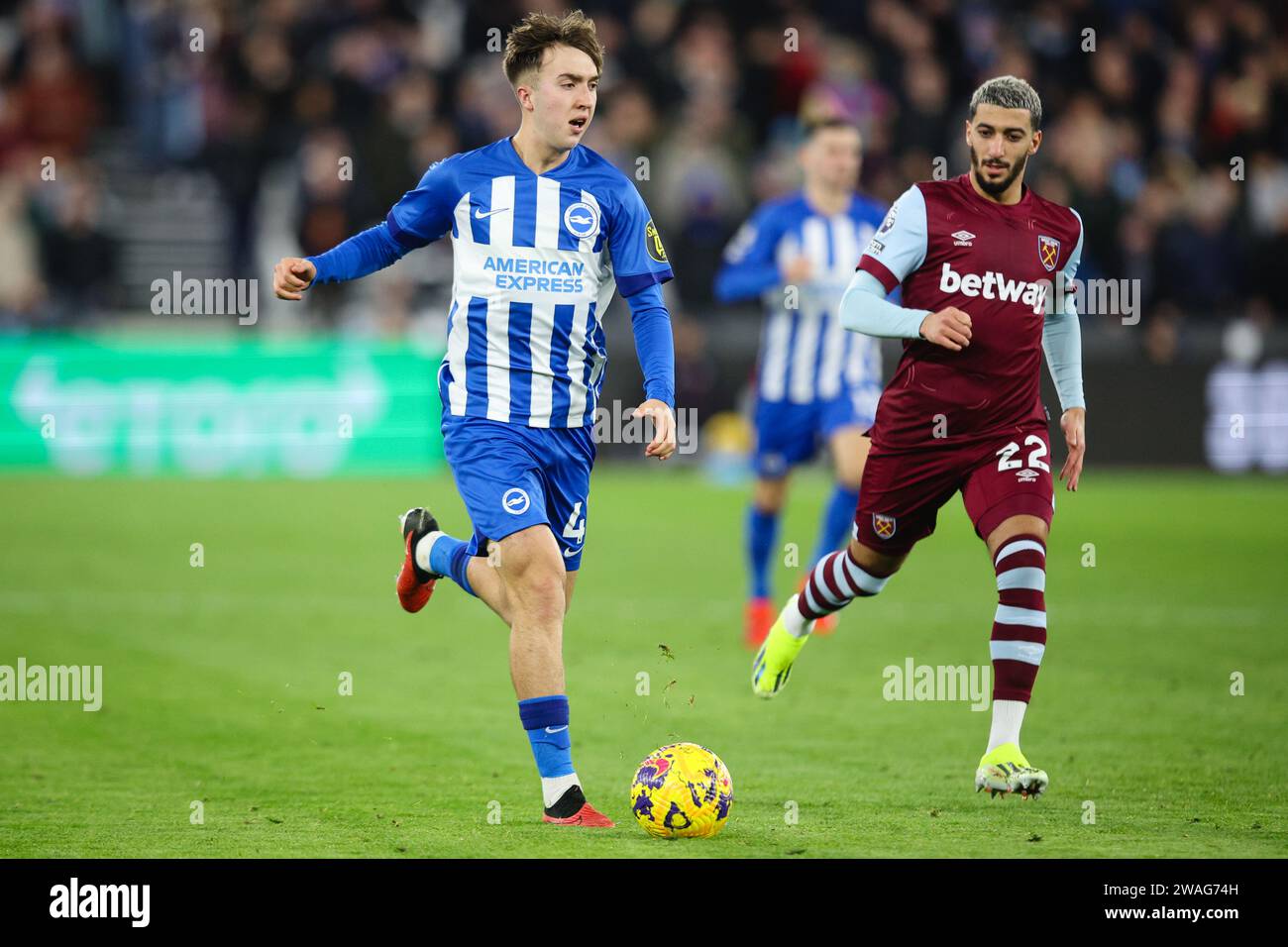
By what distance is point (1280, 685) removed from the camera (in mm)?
8914

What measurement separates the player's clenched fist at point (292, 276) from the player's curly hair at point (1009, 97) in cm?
235

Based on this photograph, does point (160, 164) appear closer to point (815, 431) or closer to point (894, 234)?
point (815, 431)

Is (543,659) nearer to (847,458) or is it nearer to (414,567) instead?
(414,567)

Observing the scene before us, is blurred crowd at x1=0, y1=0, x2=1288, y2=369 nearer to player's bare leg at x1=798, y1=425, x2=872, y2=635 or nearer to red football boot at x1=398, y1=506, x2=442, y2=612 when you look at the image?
player's bare leg at x1=798, y1=425, x2=872, y2=635

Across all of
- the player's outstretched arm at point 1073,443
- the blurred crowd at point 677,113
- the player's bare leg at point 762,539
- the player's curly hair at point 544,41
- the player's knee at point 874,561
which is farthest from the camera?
the blurred crowd at point 677,113

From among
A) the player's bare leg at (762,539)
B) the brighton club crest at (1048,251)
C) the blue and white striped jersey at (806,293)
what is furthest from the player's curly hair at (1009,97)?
the player's bare leg at (762,539)

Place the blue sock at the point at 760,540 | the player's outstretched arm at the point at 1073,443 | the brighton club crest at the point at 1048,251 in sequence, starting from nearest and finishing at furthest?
the brighton club crest at the point at 1048,251 < the player's outstretched arm at the point at 1073,443 < the blue sock at the point at 760,540

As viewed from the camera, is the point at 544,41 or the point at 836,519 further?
the point at 836,519

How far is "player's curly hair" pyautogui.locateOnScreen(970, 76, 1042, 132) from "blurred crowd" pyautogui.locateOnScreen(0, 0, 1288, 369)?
496 inches

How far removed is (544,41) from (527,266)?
74cm

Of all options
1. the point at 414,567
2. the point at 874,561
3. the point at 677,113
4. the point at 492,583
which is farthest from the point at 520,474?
the point at 677,113

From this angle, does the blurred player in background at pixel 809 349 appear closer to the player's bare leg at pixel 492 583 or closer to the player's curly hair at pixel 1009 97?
the player's curly hair at pixel 1009 97

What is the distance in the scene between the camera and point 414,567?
731cm

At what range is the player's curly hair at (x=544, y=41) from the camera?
6.21 metres
